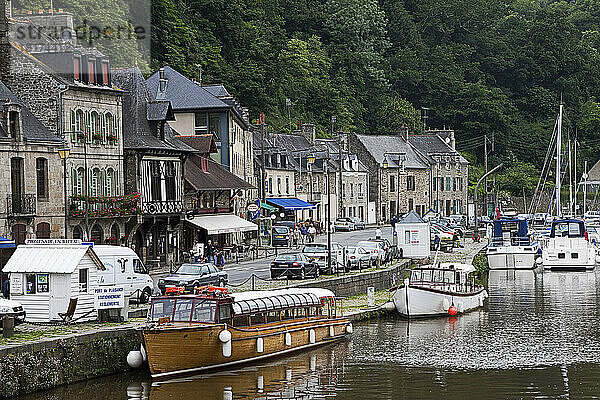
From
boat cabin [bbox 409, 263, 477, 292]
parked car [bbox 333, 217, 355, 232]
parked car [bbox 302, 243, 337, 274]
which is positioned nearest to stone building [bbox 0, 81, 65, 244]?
parked car [bbox 302, 243, 337, 274]

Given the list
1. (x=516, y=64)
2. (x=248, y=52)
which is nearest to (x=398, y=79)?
(x=516, y=64)

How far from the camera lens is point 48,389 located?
79.2 feet

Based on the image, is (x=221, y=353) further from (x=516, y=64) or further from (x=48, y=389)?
(x=516, y=64)

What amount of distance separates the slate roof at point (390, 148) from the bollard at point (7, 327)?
7365cm

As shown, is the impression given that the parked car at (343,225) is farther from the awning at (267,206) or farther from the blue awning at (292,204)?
the awning at (267,206)

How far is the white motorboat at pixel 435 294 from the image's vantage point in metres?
39.2

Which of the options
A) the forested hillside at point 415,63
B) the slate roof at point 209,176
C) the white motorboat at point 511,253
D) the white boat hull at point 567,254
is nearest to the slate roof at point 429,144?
Result: the forested hillside at point 415,63

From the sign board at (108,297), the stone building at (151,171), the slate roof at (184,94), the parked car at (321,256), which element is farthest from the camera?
the slate roof at (184,94)

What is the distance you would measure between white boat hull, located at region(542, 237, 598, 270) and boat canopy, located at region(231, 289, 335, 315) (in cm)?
3324

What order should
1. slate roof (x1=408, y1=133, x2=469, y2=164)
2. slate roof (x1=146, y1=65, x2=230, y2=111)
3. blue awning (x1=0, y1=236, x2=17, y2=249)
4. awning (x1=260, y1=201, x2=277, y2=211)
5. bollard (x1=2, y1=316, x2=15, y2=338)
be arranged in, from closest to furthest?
bollard (x1=2, y1=316, x2=15, y2=338)
blue awning (x1=0, y1=236, x2=17, y2=249)
slate roof (x1=146, y1=65, x2=230, y2=111)
awning (x1=260, y1=201, x2=277, y2=211)
slate roof (x1=408, y1=133, x2=469, y2=164)

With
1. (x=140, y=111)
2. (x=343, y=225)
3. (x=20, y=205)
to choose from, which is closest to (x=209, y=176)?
(x=140, y=111)

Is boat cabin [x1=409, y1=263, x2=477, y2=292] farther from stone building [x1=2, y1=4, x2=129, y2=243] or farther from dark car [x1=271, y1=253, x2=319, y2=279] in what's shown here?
stone building [x1=2, y1=4, x2=129, y2=243]

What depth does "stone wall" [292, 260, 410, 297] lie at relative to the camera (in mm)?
40844

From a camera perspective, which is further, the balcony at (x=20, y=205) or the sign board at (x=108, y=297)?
the balcony at (x=20, y=205)
